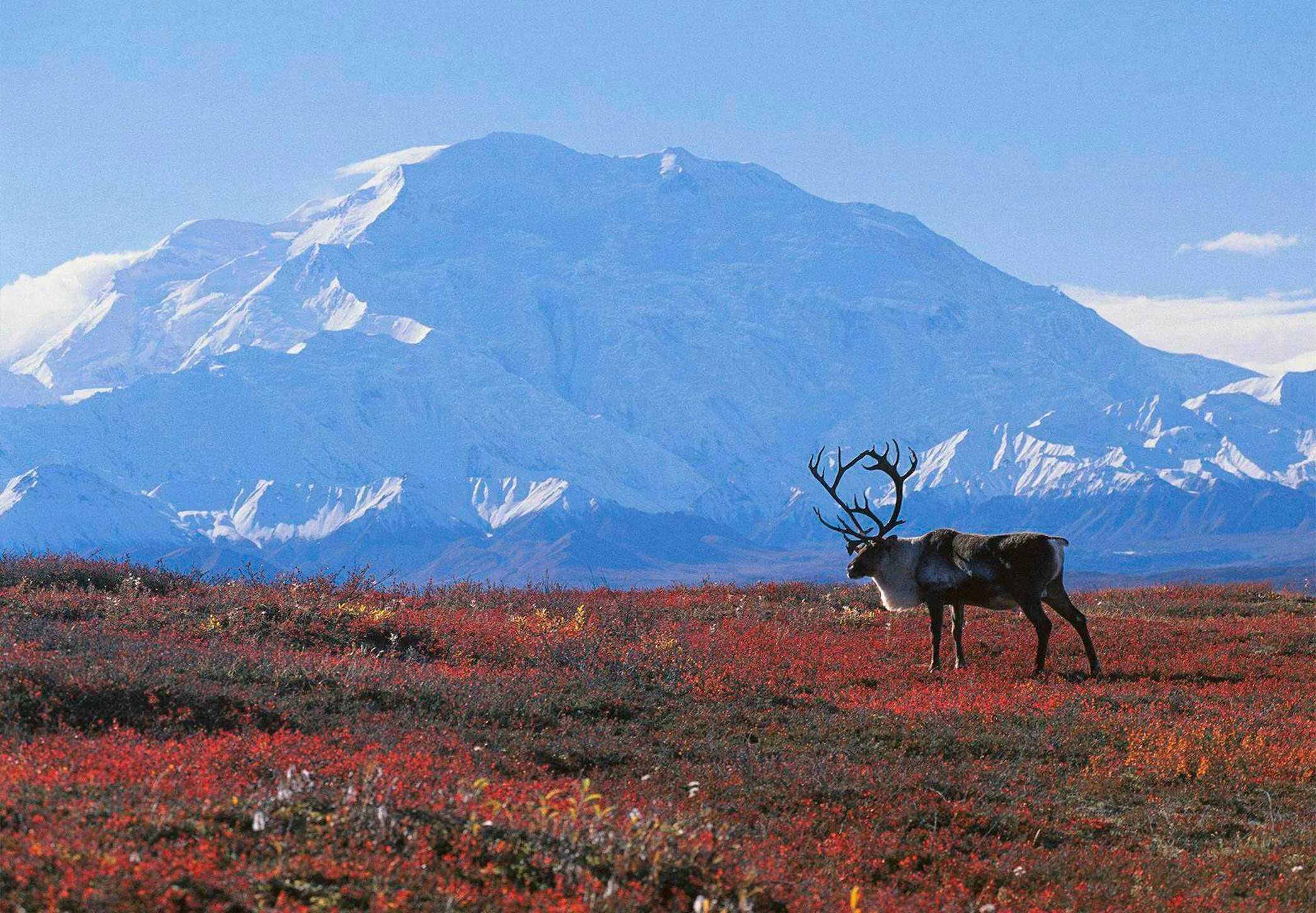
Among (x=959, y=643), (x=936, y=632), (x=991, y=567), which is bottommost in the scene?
(x=959, y=643)

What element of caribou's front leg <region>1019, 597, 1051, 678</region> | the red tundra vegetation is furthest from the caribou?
the red tundra vegetation

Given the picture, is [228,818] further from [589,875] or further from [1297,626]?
[1297,626]

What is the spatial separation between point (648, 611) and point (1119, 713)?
10670mm

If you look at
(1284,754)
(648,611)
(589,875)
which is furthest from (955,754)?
(648,611)

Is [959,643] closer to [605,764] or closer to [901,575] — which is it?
[901,575]

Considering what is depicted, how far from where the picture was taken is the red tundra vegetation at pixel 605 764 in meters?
7.79

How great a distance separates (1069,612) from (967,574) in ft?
5.51

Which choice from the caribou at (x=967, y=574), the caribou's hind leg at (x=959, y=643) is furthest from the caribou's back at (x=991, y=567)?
the caribou's hind leg at (x=959, y=643)

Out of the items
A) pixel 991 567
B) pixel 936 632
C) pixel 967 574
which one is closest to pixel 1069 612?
pixel 991 567

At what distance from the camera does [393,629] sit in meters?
18.8

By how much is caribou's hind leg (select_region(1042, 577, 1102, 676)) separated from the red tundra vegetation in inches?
19.0

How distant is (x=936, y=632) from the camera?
19.6 metres

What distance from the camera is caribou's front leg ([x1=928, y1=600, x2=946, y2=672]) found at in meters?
19.4

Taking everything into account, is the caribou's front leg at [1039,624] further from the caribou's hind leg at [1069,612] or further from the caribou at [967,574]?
the caribou's hind leg at [1069,612]
